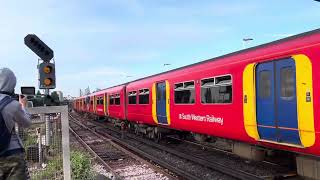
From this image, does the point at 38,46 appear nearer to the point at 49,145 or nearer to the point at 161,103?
the point at 49,145

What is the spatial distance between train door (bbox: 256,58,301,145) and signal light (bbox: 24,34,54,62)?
4.34 m

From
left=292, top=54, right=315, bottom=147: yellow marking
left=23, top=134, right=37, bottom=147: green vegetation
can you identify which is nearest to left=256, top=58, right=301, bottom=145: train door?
left=292, top=54, right=315, bottom=147: yellow marking

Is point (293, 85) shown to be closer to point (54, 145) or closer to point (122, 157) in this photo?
point (54, 145)

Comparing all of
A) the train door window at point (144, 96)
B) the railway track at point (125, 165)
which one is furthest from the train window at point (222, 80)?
the train door window at point (144, 96)

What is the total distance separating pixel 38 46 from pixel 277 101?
183 inches

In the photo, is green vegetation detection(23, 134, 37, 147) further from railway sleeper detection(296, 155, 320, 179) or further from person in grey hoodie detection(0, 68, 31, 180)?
railway sleeper detection(296, 155, 320, 179)

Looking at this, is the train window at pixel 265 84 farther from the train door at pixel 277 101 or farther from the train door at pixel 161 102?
the train door at pixel 161 102

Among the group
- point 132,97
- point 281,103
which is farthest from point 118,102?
point 281,103

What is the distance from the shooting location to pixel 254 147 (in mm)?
11219

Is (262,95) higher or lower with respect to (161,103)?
higher

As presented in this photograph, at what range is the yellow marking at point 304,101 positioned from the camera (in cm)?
823

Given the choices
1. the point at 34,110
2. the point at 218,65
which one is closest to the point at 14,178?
the point at 34,110

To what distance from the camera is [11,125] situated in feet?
15.9

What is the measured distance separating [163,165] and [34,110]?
6646 mm
